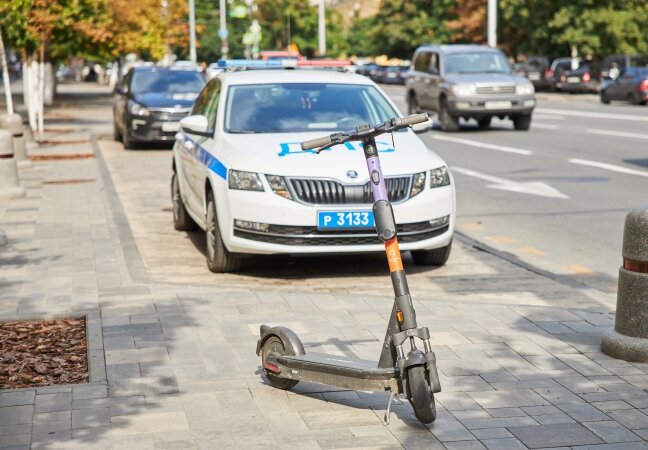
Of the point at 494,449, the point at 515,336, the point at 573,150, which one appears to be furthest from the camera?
the point at 573,150

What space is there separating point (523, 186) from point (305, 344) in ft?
30.3

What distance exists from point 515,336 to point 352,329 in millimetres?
971

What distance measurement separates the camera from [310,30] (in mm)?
102438

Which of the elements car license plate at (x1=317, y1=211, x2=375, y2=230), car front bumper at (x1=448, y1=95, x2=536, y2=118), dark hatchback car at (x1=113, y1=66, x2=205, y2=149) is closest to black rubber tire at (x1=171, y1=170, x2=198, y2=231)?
car license plate at (x1=317, y1=211, x2=375, y2=230)

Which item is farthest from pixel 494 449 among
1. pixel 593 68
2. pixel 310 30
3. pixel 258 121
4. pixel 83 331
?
pixel 310 30

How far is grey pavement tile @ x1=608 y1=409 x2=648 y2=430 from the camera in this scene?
5312 millimetres

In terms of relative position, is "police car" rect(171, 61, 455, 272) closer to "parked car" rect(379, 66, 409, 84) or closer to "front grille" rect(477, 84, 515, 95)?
"front grille" rect(477, 84, 515, 95)

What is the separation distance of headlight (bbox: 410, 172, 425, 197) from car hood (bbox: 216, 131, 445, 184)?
46mm

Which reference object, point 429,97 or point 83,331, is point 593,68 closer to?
point 429,97

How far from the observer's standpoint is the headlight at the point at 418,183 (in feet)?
29.8

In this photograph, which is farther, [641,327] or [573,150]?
[573,150]

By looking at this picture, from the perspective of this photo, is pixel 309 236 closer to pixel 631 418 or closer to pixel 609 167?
pixel 631 418

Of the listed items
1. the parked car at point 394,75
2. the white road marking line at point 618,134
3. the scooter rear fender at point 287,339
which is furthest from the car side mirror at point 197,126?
the parked car at point 394,75

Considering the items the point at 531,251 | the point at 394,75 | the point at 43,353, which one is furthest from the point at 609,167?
the point at 394,75
